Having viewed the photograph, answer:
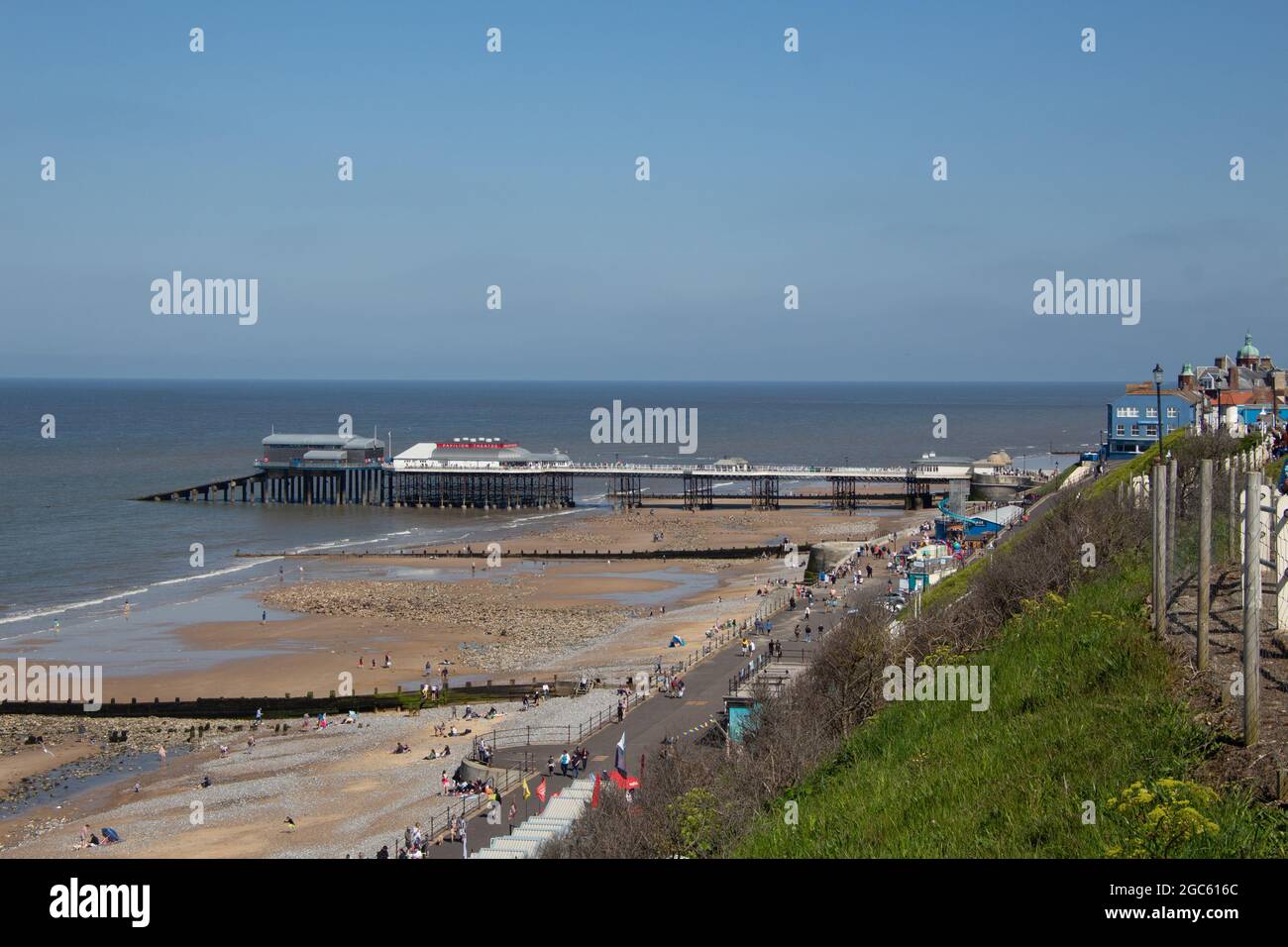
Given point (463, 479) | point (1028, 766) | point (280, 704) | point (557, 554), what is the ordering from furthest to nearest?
point (463, 479)
point (557, 554)
point (280, 704)
point (1028, 766)

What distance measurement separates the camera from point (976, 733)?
10.7m

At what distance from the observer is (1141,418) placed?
53.6 m

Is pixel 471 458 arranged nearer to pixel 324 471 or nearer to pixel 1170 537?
pixel 324 471

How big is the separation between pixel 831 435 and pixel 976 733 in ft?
506

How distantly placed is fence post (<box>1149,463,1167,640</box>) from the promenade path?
9694mm

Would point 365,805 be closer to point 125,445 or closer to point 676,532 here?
point 676,532

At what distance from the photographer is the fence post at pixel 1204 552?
8641 millimetres

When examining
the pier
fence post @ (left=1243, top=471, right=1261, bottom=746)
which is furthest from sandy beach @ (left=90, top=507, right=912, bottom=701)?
fence post @ (left=1243, top=471, right=1261, bottom=746)

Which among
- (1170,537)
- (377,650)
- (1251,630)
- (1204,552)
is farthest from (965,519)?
(1251,630)

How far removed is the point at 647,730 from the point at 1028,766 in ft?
60.1

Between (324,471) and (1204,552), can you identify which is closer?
(1204,552)

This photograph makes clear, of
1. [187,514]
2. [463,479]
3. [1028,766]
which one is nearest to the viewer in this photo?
[1028,766]

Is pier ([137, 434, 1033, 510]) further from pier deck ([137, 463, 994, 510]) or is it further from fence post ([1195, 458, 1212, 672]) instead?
fence post ([1195, 458, 1212, 672])
